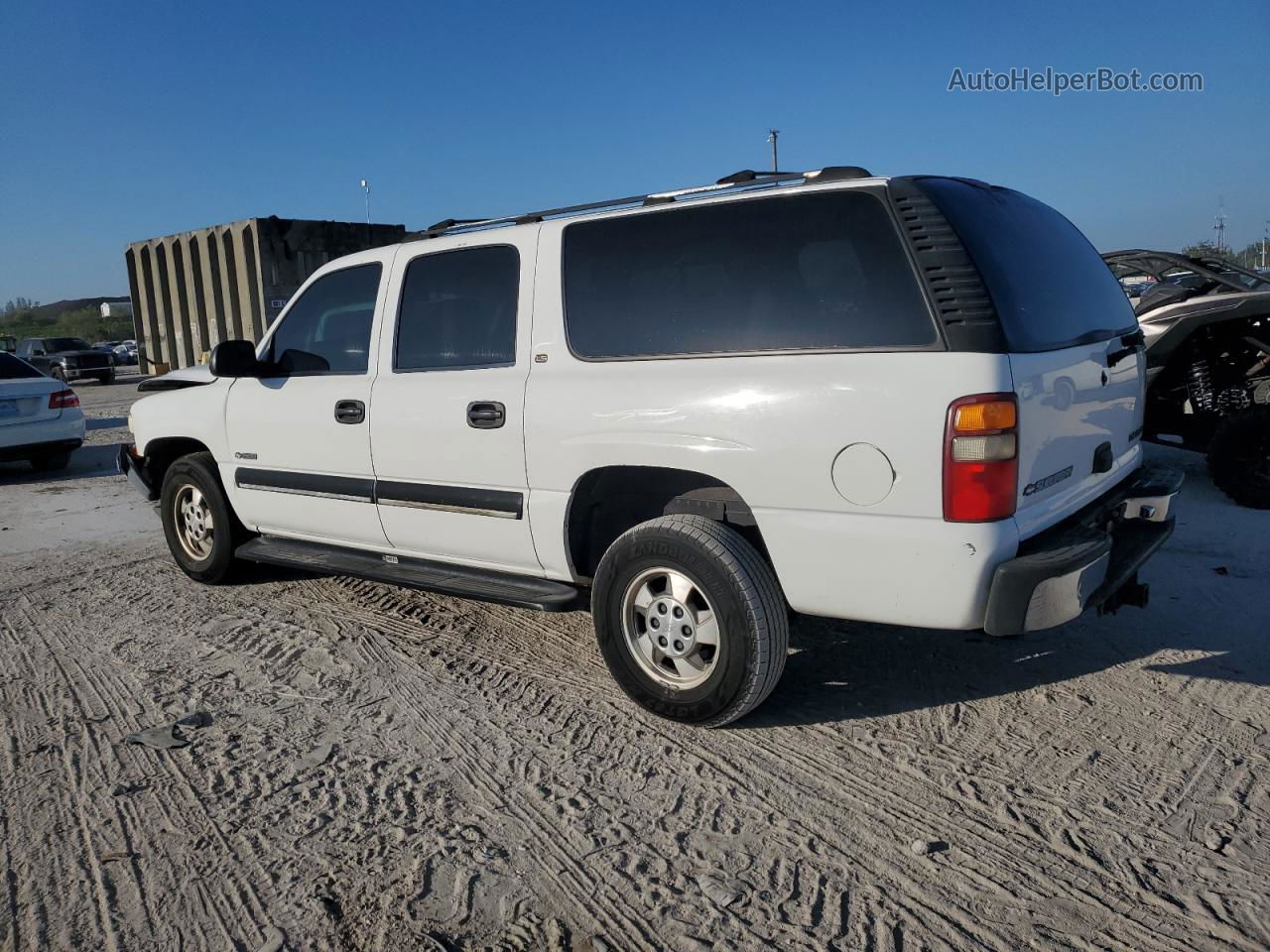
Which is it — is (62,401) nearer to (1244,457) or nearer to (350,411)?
(350,411)

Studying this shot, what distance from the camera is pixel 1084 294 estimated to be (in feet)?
12.3

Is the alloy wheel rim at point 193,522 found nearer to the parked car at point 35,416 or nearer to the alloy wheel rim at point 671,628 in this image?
the alloy wheel rim at point 671,628

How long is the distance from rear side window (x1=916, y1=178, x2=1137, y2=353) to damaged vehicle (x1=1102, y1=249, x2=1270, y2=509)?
9.90 ft

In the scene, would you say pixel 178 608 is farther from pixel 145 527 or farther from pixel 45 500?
pixel 45 500

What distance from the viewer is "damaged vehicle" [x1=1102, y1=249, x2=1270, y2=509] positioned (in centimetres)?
652

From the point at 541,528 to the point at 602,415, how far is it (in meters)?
0.59

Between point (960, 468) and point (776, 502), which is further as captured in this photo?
point (776, 502)

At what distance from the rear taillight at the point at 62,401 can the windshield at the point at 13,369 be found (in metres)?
0.43

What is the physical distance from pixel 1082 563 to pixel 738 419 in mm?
1182

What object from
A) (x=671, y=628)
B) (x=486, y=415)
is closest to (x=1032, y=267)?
(x=671, y=628)

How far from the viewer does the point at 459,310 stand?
13.9 ft

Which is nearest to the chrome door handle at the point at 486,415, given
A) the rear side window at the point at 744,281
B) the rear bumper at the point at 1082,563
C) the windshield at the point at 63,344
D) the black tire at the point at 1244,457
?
the rear side window at the point at 744,281

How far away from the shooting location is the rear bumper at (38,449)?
10.2m

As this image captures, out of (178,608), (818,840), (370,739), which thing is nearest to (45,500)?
(178,608)
